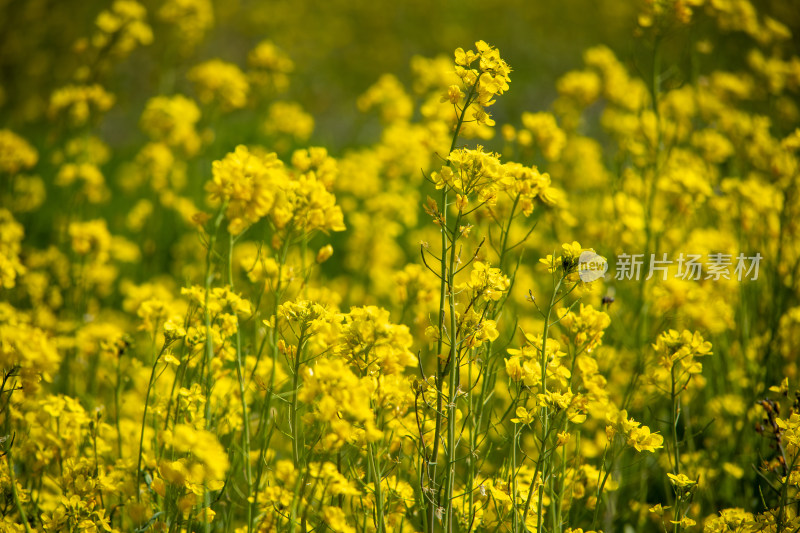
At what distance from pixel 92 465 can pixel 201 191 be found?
3436mm

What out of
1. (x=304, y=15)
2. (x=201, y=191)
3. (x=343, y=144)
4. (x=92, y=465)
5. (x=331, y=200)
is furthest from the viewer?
(x=304, y=15)

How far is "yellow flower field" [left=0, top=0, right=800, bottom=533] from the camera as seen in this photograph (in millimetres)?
1579

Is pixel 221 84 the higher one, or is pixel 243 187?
pixel 221 84

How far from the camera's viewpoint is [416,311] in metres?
2.54

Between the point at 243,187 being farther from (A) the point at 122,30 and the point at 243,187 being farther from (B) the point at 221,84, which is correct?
(A) the point at 122,30

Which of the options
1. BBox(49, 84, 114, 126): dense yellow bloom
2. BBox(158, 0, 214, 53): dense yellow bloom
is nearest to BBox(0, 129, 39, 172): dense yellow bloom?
BBox(49, 84, 114, 126): dense yellow bloom

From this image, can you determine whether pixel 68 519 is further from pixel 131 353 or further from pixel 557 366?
pixel 557 366

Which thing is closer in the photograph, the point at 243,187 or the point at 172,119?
the point at 243,187

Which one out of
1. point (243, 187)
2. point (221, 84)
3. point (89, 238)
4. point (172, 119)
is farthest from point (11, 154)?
point (243, 187)

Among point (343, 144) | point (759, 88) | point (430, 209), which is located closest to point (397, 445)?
point (430, 209)

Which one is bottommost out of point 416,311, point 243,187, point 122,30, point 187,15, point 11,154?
point 416,311

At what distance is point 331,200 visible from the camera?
65.2 inches

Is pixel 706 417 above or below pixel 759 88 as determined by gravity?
below

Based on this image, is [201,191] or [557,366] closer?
[557,366]
